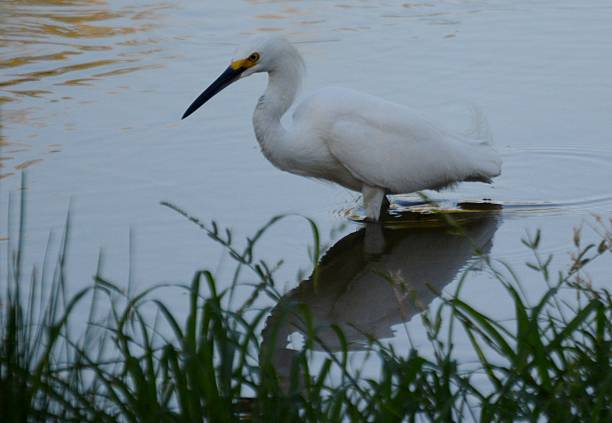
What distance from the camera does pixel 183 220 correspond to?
19.4 ft

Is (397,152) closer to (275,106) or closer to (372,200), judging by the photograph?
(372,200)

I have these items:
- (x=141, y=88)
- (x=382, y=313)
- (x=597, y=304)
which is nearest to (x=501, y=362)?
(x=382, y=313)

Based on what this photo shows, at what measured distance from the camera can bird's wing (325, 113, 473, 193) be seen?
5.78m

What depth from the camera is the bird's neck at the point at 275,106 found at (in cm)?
583

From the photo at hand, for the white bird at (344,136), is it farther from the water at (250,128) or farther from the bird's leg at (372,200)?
the water at (250,128)

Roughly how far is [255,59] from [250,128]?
1714 mm

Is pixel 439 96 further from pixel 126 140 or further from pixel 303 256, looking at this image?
pixel 303 256

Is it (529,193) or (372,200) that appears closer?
(372,200)

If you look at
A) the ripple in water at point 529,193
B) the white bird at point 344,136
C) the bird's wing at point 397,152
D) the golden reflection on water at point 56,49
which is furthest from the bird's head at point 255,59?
the golden reflection on water at point 56,49

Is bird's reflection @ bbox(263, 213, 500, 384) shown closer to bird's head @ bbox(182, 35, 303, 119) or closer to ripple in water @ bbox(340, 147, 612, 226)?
ripple in water @ bbox(340, 147, 612, 226)

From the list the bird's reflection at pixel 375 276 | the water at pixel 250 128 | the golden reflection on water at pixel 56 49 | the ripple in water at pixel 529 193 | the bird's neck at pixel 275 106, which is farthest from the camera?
the golden reflection on water at pixel 56 49

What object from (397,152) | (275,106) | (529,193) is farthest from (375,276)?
(529,193)

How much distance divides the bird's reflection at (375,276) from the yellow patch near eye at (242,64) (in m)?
1.02

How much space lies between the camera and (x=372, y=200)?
19.7 feet
